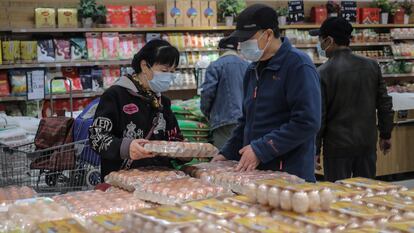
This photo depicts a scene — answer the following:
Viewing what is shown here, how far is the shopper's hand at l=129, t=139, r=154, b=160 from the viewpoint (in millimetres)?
2645

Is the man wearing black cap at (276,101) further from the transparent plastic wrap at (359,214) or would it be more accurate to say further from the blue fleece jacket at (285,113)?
the transparent plastic wrap at (359,214)

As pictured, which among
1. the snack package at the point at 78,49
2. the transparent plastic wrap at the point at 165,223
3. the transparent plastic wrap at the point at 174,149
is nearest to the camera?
the transparent plastic wrap at the point at 165,223

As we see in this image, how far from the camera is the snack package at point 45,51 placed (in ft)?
25.3

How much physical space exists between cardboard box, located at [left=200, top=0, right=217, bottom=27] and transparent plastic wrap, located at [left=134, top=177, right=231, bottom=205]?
6.85 metres

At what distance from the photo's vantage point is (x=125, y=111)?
291cm

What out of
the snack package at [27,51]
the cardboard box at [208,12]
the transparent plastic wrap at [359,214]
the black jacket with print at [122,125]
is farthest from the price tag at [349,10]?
the transparent plastic wrap at [359,214]

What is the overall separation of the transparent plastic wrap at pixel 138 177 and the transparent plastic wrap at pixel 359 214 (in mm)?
900

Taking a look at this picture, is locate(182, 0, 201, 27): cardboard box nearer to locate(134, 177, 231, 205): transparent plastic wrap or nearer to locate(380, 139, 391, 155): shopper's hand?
locate(380, 139, 391, 155): shopper's hand

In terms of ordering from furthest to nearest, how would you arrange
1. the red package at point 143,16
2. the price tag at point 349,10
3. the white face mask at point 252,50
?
the price tag at point 349,10 < the red package at point 143,16 < the white face mask at point 252,50

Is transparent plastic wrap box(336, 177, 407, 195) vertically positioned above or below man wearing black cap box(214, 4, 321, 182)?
below

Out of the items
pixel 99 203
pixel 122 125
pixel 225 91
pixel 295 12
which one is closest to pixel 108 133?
pixel 122 125

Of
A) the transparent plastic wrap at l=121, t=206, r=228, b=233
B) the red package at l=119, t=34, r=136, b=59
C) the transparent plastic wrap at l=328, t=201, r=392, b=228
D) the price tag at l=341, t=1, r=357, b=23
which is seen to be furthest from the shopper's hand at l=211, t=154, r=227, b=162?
the price tag at l=341, t=1, r=357, b=23

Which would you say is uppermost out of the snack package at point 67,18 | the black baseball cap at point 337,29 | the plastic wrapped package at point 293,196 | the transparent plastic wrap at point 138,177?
the snack package at point 67,18

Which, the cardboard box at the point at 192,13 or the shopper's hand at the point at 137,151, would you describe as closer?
the shopper's hand at the point at 137,151
